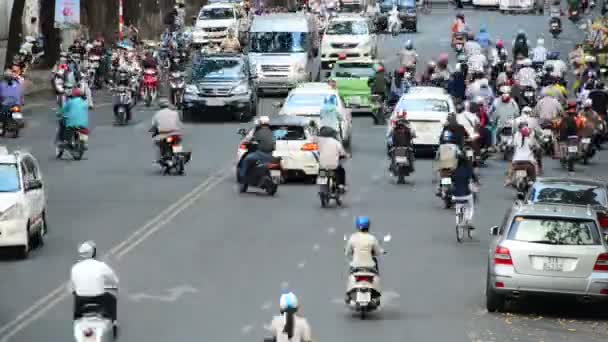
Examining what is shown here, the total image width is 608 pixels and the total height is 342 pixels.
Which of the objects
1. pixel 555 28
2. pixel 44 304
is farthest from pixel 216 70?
pixel 555 28

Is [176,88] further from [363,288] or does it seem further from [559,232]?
[559,232]

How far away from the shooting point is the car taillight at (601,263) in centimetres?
2084

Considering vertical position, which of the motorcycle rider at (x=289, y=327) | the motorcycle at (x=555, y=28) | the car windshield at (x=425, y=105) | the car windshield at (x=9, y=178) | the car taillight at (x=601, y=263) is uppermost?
the motorcycle rider at (x=289, y=327)

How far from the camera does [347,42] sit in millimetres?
64250

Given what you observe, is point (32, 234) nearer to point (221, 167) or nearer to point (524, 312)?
point (524, 312)

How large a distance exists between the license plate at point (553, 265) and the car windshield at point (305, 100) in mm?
21702

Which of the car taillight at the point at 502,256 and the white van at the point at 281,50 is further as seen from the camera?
the white van at the point at 281,50

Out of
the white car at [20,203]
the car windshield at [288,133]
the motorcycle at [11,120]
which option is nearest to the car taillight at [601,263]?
the white car at [20,203]

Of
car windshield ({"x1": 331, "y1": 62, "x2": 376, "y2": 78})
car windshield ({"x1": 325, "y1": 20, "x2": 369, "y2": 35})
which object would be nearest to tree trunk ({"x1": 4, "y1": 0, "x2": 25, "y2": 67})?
car windshield ({"x1": 331, "y1": 62, "x2": 376, "y2": 78})

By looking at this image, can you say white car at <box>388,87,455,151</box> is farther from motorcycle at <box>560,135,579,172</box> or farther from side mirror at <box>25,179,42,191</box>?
side mirror at <box>25,179,42,191</box>

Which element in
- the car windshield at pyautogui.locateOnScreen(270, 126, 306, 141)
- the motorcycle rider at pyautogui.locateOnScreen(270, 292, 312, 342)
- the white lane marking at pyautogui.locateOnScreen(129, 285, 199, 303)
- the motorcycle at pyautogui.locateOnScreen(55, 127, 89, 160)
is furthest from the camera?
the motorcycle at pyautogui.locateOnScreen(55, 127, 89, 160)

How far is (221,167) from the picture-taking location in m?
38.1

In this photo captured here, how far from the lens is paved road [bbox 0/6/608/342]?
20.7 meters

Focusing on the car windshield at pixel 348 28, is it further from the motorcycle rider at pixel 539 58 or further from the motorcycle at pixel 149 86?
the motorcycle at pixel 149 86
